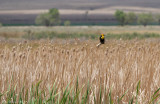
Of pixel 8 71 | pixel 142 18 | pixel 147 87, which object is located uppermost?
pixel 8 71

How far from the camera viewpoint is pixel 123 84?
15.2ft

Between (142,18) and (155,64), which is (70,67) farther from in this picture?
(142,18)

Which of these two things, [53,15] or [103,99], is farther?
[53,15]

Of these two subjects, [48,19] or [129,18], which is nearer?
[48,19]

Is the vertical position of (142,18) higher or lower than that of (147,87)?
lower

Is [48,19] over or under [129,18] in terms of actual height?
over

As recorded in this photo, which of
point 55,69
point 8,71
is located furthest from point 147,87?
point 8,71

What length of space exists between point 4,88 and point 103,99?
1968mm

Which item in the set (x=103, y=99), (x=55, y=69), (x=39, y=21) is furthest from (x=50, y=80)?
(x=39, y=21)

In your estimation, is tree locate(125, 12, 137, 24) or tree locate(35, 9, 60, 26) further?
tree locate(125, 12, 137, 24)

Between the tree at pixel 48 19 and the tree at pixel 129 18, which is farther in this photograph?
the tree at pixel 129 18

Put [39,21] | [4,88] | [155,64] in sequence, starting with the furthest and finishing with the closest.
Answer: [39,21]
[155,64]
[4,88]

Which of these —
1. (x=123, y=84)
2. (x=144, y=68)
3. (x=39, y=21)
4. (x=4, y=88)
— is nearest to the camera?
(x=123, y=84)

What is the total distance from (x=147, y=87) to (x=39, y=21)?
133m
